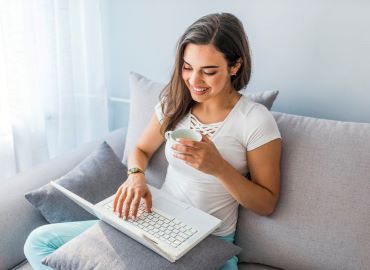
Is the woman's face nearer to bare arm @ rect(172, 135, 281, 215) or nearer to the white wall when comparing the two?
bare arm @ rect(172, 135, 281, 215)

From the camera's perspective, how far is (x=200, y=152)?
1008 mm

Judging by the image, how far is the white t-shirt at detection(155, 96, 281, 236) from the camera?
1135mm

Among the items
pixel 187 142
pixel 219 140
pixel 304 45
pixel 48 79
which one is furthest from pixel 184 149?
pixel 48 79

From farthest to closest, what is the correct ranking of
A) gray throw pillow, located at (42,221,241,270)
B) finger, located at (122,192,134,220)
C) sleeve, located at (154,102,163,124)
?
sleeve, located at (154,102,163,124) → finger, located at (122,192,134,220) → gray throw pillow, located at (42,221,241,270)

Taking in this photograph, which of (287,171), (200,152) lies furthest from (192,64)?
(287,171)

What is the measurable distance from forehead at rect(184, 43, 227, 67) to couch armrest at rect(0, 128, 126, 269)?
0.69m

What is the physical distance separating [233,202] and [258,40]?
0.71 m

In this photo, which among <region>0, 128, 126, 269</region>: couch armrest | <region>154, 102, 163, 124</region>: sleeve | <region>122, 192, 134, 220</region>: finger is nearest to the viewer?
<region>122, 192, 134, 220</region>: finger

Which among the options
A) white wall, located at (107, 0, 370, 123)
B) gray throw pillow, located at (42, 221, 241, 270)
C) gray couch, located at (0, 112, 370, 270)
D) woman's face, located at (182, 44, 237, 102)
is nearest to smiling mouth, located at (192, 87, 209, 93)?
woman's face, located at (182, 44, 237, 102)

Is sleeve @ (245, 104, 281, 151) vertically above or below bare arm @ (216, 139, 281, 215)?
above

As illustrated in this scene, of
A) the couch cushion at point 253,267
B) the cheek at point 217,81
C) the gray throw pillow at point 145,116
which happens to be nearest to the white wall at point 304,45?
the gray throw pillow at point 145,116

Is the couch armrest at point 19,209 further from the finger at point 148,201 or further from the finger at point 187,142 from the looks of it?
the finger at point 187,142

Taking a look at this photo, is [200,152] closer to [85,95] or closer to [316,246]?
[316,246]

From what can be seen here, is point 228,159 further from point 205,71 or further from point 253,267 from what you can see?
point 253,267
